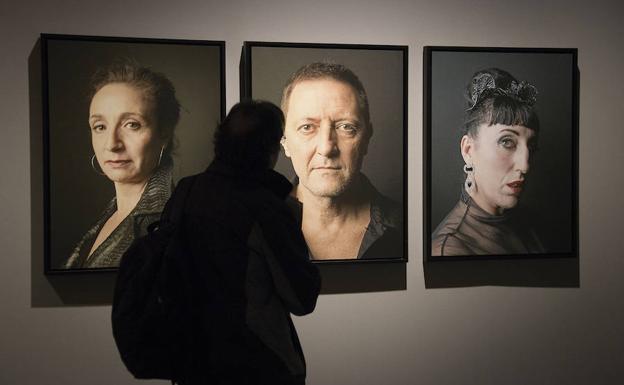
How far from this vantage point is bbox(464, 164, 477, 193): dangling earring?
2742mm

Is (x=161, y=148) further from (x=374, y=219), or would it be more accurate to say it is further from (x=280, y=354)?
(x=280, y=354)

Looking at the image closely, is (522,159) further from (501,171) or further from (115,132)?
(115,132)

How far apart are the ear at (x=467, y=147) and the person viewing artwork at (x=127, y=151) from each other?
115 centimetres

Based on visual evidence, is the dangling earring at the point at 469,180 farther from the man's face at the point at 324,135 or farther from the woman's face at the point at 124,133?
the woman's face at the point at 124,133

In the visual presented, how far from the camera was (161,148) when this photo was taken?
2.49 m

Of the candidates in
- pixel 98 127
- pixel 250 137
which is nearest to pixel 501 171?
pixel 250 137

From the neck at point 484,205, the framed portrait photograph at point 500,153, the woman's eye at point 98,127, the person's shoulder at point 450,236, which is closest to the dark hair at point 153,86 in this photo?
the woman's eye at point 98,127

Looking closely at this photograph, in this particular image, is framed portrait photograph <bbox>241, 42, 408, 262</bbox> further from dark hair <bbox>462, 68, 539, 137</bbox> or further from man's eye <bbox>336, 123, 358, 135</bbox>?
dark hair <bbox>462, 68, 539, 137</bbox>

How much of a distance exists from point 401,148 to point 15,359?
1.67 m

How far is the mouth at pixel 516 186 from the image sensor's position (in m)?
2.77

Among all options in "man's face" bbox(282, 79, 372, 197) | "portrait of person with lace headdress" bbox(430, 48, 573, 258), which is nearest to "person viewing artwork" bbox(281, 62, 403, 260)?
"man's face" bbox(282, 79, 372, 197)

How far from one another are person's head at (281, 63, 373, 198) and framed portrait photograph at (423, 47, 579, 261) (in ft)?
1.02

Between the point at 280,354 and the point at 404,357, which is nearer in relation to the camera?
the point at 280,354

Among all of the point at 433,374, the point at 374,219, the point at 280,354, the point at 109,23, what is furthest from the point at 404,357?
the point at 109,23
